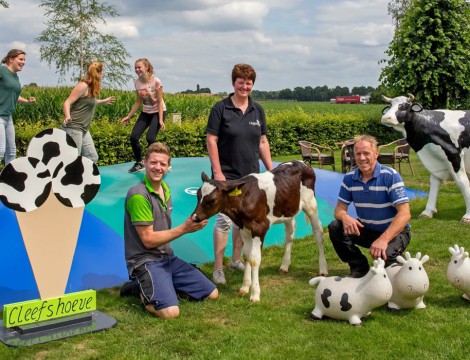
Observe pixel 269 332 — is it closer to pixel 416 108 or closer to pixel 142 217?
pixel 142 217

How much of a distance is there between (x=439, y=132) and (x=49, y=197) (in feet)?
20.9

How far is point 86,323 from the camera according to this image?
186 inches

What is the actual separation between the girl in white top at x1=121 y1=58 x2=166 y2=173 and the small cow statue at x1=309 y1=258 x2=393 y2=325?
5.84m

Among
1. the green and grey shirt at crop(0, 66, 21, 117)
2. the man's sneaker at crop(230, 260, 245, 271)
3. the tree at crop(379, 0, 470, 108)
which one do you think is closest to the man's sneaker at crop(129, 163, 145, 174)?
the green and grey shirt at crop(0, 66, 21, 117)

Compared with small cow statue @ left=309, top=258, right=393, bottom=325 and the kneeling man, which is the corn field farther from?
small cow statue @ left=309, top=258, right=393, bottom=325

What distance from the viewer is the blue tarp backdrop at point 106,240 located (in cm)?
591

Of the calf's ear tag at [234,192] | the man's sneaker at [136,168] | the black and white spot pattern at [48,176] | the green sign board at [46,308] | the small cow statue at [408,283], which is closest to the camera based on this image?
the green sign board at [46,308]

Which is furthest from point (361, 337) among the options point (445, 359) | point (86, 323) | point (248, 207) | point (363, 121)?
point (363, 121)

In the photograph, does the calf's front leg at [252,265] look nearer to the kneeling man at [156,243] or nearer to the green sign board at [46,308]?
the kneeling man at [156,243]

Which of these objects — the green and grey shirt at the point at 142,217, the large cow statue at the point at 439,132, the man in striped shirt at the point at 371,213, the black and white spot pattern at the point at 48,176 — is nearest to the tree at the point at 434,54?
the large cow statue at the point at 439,132

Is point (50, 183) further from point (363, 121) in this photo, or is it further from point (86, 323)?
point (363, 121)

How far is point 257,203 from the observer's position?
5465mm

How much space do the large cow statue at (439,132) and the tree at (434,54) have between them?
9.35m

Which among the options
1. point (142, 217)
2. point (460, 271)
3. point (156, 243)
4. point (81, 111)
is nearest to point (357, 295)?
point (460, 271)
